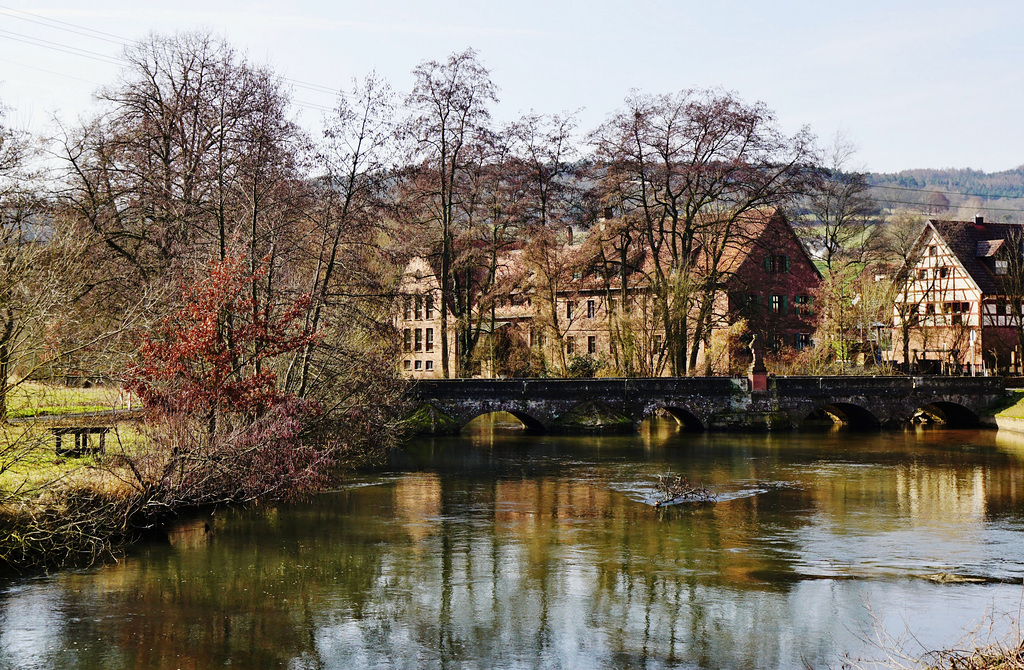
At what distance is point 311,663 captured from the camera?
1222cm

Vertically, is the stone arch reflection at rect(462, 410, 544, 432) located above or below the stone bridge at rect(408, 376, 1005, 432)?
below

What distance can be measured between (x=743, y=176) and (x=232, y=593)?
36103 millimetres

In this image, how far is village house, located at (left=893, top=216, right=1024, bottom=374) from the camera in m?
61.9

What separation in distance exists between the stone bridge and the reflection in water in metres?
12.2

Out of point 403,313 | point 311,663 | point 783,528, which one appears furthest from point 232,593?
point 403,313

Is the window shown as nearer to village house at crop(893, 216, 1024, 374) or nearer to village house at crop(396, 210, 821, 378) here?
village house at crop(396, 210, 821, 378)

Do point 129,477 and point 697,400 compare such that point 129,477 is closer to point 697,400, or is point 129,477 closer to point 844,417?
point 697,400

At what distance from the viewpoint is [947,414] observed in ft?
161

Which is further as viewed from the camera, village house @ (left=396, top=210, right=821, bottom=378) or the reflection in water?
village house @ (left=396, top=210, right=821, bottom=378)

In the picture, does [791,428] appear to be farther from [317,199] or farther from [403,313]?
[317,199]

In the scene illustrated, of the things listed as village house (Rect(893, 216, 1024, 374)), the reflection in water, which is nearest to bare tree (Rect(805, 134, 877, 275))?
village house (Rect(893, 216, 1024, 374))

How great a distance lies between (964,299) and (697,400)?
3189 centimetres

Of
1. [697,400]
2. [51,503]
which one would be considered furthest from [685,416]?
[51,503]

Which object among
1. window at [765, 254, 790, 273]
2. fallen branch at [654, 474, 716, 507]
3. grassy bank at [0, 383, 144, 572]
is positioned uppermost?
window at [765, 254, 790, 273]
